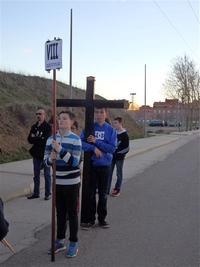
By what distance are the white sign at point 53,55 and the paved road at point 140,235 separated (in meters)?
2.45

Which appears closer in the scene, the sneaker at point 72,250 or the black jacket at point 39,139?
the sneaker at point 72,250

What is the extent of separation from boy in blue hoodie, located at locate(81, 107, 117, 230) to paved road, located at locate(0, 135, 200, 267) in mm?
334

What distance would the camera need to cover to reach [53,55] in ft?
14.9

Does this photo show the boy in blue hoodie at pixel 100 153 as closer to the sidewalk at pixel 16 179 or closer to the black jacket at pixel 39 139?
the black jacket at pixel 39 139

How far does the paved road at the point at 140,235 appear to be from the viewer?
4.46 m

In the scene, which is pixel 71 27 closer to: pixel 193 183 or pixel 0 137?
pixel 0 137

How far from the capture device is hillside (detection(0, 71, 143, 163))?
13.7 metres

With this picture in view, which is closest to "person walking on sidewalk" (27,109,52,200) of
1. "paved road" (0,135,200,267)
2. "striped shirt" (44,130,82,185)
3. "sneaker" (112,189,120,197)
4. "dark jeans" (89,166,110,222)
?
"paved road" (0,135,200,267)

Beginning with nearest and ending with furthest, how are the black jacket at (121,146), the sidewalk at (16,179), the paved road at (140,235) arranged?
the paved road at (140,235) → the sidewalk at (16,179) → the black jacket at (121,146)

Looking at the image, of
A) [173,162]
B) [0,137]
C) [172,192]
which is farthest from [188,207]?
[0,137]

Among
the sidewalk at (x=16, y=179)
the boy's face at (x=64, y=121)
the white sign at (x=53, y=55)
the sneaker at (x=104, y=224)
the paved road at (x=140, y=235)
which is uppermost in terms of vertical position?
the white sign at (x=53, y=55)

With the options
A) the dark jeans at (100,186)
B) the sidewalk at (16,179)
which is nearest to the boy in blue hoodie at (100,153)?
the dark jeans at (100,186)

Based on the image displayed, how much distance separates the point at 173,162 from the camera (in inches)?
579

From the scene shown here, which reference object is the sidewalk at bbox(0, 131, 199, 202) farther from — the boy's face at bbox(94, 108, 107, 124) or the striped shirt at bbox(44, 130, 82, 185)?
the striped shirt at bbox(44, 130, 82, 185)
